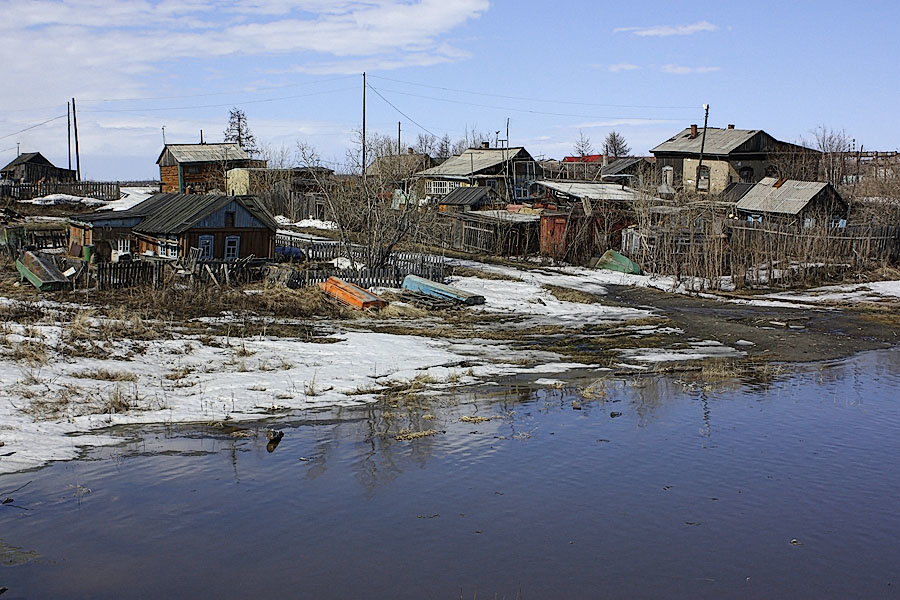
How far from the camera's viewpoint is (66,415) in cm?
1213

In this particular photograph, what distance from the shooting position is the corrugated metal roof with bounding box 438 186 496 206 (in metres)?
49.7

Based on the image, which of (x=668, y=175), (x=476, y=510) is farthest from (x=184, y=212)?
(x=668, y=175)

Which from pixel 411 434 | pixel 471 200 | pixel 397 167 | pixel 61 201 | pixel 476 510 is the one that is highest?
pixel 397 167

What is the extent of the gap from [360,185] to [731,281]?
14663mm

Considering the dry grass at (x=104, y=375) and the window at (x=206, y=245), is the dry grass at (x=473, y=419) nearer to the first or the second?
the dry grass at (x=104, y=375)

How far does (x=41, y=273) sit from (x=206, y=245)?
642 centimetres

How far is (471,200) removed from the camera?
49469mm

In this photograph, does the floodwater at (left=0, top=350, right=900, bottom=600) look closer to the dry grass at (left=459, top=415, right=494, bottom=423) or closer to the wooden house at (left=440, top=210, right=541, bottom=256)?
the dry grass at (left=459, top=415, right=494, bottom=423)

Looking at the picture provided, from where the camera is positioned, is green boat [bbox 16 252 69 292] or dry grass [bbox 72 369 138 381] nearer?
dry grass [bbox 72 369 138 381]

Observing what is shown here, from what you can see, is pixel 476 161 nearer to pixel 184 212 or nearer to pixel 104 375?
pixel 184 212

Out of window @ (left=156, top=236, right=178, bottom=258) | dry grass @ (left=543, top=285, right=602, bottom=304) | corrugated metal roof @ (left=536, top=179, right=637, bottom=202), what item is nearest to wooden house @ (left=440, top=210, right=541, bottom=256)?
corrugated metal roof @ (left=536, top=179, right=637, bottom=202)

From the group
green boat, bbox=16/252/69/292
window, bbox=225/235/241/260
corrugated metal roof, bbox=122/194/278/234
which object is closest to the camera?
green boat, bbox=16/252/69/292

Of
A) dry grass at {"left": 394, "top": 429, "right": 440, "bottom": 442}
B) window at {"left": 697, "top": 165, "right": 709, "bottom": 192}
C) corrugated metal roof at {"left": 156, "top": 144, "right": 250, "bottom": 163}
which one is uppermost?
corrugated metal roof at {"left": 156, "top": 144, "right": 250, "bottom": 163}

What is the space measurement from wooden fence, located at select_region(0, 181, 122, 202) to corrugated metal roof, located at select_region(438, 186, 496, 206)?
88.2ft
